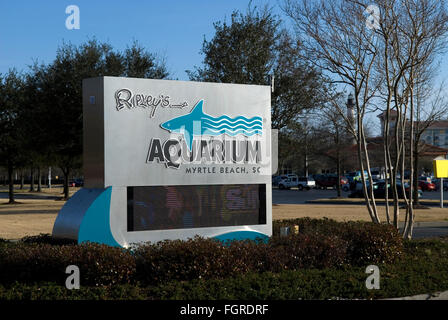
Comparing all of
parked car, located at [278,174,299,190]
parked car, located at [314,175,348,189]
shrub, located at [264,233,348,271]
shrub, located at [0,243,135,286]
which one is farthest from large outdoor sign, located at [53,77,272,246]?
parked car, located at [278,174,299,190]

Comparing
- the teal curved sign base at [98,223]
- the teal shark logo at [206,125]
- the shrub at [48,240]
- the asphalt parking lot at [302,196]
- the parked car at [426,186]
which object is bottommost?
the asphalt parking lot at [302,196]

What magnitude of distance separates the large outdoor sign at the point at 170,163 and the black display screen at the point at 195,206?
2 centimetres

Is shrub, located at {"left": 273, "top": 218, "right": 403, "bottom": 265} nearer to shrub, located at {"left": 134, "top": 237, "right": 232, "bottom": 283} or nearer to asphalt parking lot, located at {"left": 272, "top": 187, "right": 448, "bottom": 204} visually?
shrub, located at {"left": 134, "top": 237, "right": 232, "bottom": 283}

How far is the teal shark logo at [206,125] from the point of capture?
36.4ft

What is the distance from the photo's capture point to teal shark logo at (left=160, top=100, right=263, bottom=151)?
11086 mm

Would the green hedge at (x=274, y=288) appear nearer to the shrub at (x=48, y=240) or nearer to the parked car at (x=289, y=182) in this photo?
the shrub at (x=48, y=240)

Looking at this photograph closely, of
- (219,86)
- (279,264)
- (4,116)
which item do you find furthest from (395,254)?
(4,116)

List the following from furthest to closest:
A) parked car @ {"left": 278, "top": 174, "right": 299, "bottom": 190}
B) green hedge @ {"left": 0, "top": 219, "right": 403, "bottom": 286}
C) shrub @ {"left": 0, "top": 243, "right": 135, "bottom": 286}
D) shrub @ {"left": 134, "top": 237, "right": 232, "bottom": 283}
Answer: parked car @ {"left": 278, "top": 174, "right": 299, "bottom": 190}
shrub @ {"left": 134, "top": 237, "right": 232, "bottom": 283}
green hedge @ {"left": 0, "top": 219, "right": 403, "bottom": 286}
shrub @ {"left": 0, "top": 243, "right": 135, "bottom": 286}

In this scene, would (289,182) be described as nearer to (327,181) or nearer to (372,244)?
(327,181)

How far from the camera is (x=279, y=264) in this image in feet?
31.5

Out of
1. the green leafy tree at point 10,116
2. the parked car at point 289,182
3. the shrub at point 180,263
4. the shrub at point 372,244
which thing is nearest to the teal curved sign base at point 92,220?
the shrub at point 180,263

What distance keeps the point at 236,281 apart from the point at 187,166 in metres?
3.17

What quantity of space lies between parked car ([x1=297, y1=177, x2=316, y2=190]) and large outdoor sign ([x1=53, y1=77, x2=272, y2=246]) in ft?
180
